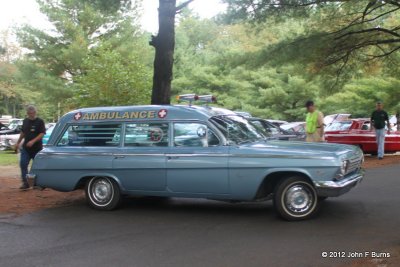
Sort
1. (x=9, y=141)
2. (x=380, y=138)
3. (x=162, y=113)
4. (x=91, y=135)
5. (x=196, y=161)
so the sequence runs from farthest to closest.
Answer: (x=9, y=141) → (x=380, y=138) → (x=91, y=135) → (x=162, y=113) → (x=196, y=161)

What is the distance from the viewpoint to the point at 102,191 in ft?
27.7

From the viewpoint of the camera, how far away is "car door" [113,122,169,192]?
25.8 ft

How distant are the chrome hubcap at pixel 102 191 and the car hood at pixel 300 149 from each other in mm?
2464

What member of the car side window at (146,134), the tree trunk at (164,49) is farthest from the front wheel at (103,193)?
the tree trunk at (164,49)

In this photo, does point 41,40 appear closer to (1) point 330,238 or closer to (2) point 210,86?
(2) point 210,86

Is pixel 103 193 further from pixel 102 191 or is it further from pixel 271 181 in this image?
pixel 271 181

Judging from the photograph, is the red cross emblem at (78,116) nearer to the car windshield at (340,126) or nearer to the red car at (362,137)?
the red car at (362,137)

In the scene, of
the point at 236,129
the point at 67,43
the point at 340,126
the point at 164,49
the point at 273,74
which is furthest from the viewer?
the point at 67,43

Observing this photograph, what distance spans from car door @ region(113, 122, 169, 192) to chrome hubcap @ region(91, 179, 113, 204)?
36cm

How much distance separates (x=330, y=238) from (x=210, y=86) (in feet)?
105

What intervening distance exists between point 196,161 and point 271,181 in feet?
3.82

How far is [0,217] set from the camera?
8211mm

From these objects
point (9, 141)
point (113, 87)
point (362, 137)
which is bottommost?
point (9, 141)

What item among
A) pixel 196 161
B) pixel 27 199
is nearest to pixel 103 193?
pixel 196 161
